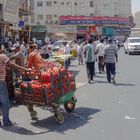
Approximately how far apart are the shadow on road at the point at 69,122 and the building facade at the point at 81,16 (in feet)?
277

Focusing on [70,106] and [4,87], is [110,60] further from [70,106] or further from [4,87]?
[4,87]

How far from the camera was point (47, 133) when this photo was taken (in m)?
8.94

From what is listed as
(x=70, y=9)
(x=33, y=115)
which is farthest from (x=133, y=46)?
(x=70, y=9)

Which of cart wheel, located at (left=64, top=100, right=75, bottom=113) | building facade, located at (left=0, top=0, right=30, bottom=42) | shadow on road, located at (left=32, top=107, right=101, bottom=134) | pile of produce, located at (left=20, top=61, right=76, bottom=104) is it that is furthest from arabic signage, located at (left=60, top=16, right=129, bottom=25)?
pile of produce, located at (left=20, top=61, right=76, bottom=104)

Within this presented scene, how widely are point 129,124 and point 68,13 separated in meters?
96.1

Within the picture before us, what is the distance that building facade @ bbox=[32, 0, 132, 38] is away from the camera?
97375 millimetres

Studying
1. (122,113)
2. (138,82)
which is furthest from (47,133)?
(138,82)

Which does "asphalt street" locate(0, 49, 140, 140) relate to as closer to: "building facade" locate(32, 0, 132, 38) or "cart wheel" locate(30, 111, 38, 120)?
"cart wheel" locate(30, 111, 38, 120)

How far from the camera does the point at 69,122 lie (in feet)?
32.7

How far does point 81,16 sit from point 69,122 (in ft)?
293

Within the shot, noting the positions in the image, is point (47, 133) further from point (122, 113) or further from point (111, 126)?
point (122, 113)

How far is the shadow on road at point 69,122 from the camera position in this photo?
369 inches

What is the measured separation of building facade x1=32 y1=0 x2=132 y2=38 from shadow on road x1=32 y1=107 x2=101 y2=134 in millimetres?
84373

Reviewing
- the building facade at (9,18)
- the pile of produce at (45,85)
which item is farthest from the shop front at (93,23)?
the pile of produce at (45,85)
